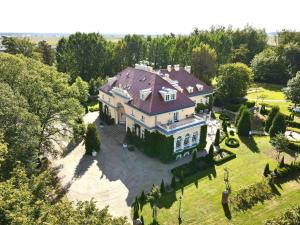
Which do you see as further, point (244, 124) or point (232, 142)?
point (244, 124)

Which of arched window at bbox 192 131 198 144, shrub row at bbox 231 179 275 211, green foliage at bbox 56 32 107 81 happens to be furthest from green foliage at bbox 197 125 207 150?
green foliage at bbox 56 32 107 81

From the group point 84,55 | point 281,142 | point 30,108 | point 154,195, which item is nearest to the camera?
point 154,195

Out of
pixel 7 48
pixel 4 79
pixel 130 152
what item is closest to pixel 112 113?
pixel 130 152

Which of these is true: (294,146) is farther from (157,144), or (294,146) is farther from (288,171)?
(157,144)

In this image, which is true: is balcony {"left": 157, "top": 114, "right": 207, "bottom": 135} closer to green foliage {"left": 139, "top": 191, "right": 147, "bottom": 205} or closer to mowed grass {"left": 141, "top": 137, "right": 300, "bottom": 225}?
mowed grass {"left": 141, "top": 137, "right": 300, "bottom": 225}

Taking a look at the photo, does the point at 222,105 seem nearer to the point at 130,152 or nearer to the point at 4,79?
the point at 130,152

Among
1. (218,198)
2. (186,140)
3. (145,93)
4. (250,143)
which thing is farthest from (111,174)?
(250,143)
